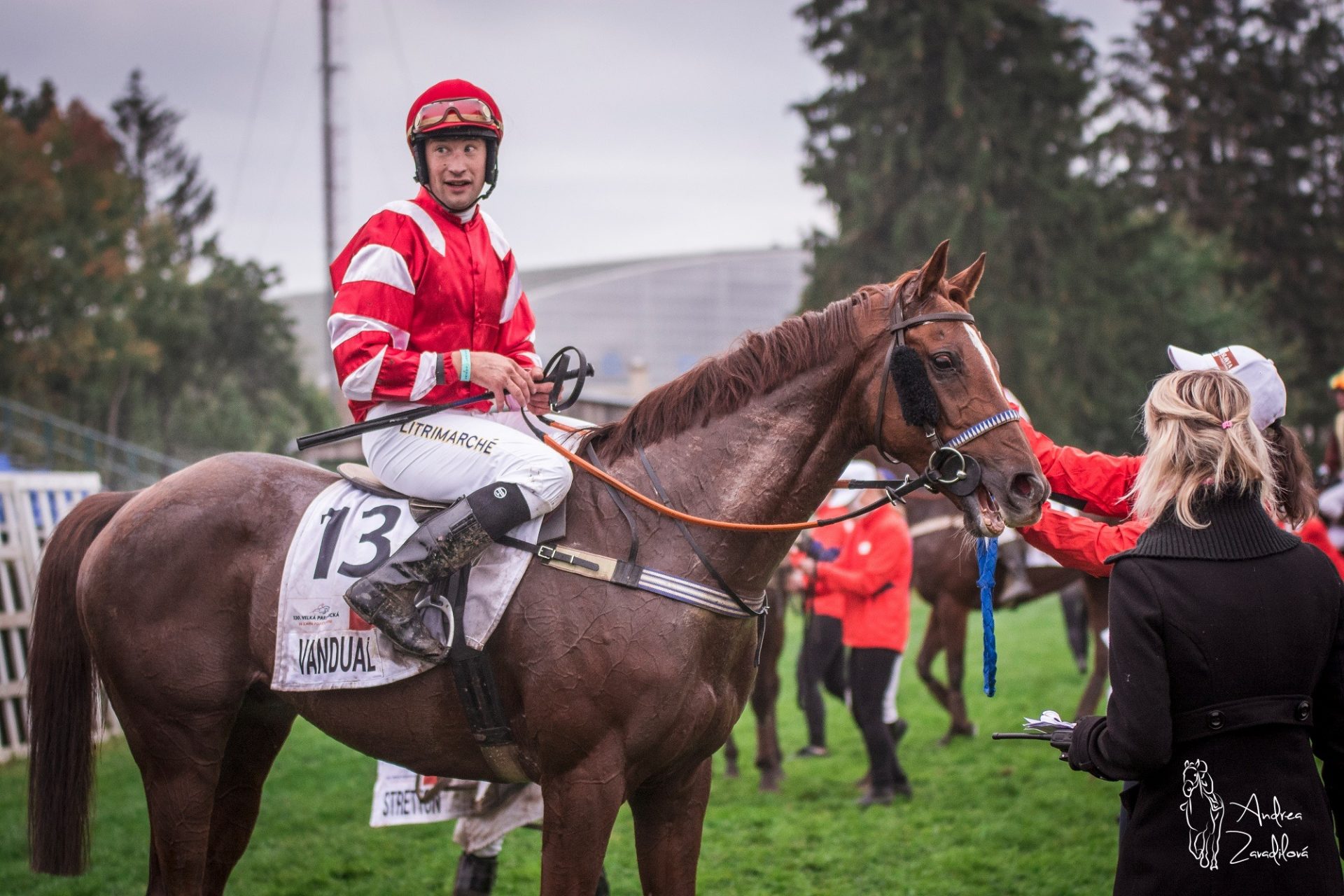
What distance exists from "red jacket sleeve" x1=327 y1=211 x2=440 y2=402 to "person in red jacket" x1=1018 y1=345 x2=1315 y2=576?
180cm

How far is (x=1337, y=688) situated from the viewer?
93.7 inches

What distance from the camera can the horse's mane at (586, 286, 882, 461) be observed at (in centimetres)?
317

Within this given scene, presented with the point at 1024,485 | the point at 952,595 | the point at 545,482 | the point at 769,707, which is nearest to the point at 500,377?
the point at 545,482

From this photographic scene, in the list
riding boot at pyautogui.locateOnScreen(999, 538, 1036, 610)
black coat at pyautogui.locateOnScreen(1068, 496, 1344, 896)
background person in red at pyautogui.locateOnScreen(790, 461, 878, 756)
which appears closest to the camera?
black coat at pyautogui.locateOnScreen(1068, 496, 1344, 896)

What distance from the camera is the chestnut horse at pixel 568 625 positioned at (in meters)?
2.97

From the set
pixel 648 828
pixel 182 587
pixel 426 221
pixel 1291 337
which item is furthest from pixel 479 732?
pixel 1291 337

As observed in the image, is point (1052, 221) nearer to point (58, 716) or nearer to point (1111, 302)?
point (1111, 302)

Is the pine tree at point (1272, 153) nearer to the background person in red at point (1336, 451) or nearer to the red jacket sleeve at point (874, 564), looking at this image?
the background person in red at point (1336, 451)

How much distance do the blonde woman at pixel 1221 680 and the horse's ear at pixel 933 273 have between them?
0.87 m

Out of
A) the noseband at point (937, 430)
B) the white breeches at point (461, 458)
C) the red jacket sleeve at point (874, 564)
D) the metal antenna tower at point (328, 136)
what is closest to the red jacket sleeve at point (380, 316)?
the white breeches at point (461, 458)

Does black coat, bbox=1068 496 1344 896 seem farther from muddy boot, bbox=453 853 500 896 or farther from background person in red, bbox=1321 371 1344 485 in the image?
background person in red, bbox=1321 371 1344 485

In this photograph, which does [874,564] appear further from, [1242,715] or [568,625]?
[1242,715]

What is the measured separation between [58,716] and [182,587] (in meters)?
0.86

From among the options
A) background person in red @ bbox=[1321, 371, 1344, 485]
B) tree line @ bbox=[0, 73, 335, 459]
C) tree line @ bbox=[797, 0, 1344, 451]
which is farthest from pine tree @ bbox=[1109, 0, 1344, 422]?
tree line @ bbox=[0, 73, 335, 459]
